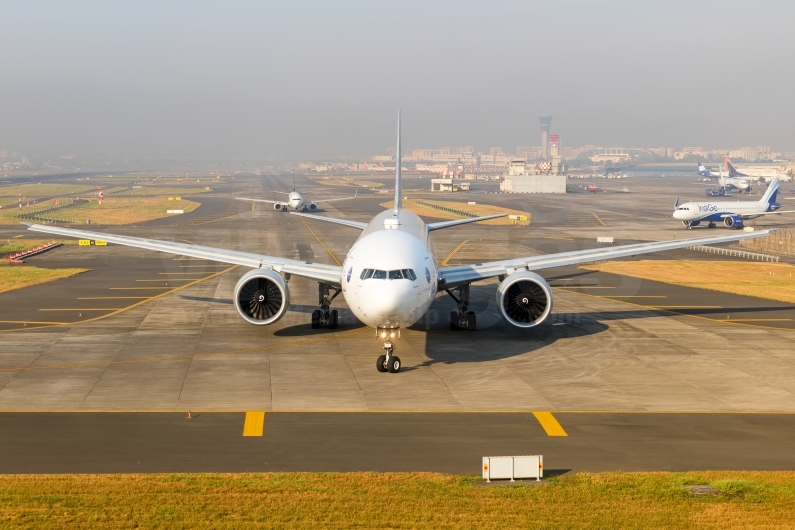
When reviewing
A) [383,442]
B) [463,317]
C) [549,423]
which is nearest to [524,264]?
[463,317]

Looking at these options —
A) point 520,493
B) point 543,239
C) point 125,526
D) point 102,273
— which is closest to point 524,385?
point 520,493

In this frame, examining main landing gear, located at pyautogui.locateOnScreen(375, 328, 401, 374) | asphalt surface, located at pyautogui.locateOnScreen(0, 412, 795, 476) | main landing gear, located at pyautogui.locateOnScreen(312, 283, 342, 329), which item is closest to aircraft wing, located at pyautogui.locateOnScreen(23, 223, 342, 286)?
main landing gear, located at pyautogui.locateOnScreen(312, 283, 342, 329)

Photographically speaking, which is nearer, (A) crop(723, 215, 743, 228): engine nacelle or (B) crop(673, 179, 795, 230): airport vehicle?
(B) crop(673, 179, 795, 230): airport vehicle

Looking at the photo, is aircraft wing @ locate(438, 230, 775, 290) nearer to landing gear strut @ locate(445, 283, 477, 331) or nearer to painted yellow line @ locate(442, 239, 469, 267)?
landing gear strut @ locate(445, 283, 477, 331)

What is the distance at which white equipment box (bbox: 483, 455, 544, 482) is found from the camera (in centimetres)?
1872

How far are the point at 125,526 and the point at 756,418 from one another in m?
18.8

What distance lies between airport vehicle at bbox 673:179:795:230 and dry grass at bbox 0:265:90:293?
74.7 m

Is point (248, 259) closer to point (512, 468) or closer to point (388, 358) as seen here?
point (388, 358)

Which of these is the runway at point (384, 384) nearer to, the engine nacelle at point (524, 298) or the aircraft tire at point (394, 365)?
the aircraft tire at point (394, 365)

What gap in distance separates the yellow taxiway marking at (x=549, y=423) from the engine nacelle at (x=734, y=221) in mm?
88067

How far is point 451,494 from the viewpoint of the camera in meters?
17.9

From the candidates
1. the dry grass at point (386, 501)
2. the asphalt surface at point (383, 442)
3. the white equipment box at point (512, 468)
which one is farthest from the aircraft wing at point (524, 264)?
the dry grass at point (386, 501)

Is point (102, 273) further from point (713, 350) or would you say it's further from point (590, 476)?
point (590, 476)

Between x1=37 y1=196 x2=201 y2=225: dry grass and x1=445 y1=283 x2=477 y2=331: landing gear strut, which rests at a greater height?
x1=445 y1=283 x2=477 y2=331: landing gear strut
